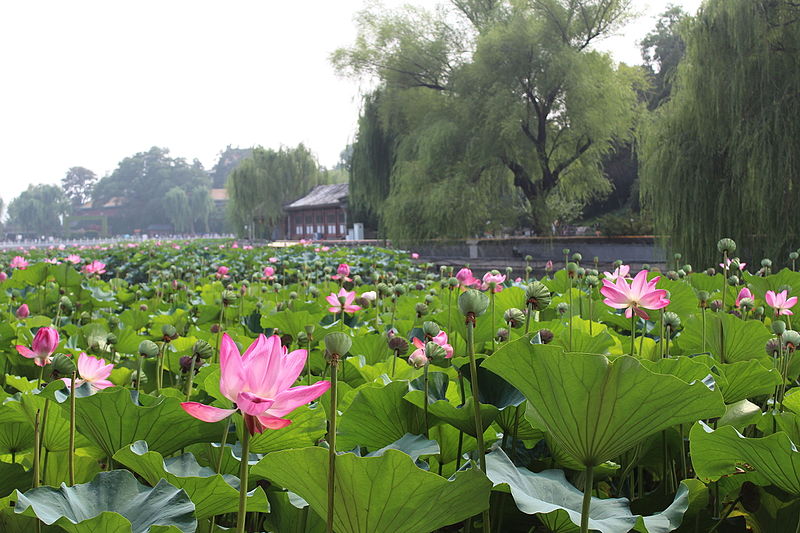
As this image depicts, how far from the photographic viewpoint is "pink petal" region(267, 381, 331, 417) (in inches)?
18.6

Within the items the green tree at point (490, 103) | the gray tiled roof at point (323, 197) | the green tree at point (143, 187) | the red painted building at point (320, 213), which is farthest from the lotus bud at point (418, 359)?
the green tree at point (143, 187)

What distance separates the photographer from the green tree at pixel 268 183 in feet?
80.3

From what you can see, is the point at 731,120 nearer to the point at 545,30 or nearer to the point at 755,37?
the point at 755,37

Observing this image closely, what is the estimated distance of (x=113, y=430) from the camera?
68 centimetres

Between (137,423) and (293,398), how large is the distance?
28 cm

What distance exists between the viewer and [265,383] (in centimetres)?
48

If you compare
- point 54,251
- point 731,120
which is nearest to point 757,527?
point 731,120

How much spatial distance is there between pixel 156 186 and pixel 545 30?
5492 cm

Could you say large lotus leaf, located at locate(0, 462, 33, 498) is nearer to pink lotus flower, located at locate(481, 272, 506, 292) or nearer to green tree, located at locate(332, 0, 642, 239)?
pink lotus flower, located at locate(481, 272, 506, 292)

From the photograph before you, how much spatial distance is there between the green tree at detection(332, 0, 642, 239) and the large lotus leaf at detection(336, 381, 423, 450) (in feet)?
32.7

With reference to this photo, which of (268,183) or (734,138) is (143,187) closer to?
(268,183)

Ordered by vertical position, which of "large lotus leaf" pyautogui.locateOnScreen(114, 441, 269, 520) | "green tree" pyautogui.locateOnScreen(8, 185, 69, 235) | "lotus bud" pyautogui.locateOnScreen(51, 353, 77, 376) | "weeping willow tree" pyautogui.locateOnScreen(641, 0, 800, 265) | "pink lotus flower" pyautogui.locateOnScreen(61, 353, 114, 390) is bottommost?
"large lotus leaf" pyautogui.locateOnScreen(114, 441, 269, 520)

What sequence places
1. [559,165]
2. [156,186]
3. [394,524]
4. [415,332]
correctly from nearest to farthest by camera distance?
[394,524] < [415,332] < [559,165] < [156,186]

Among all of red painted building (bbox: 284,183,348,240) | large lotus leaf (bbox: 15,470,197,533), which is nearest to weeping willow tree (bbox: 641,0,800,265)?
large lotus leaf (bbox: 15,470,197,533)
